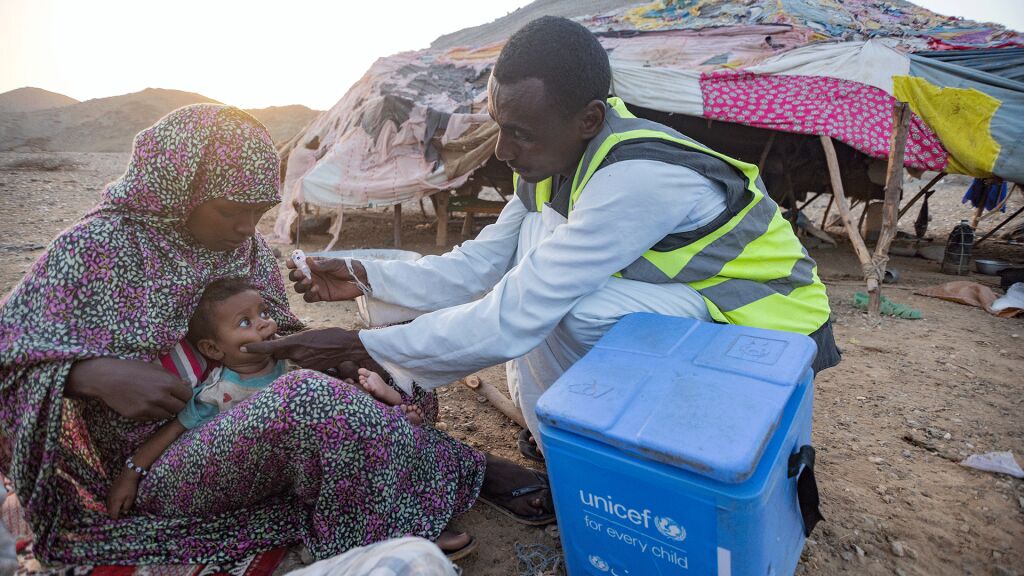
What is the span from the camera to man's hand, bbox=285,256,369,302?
209 cm

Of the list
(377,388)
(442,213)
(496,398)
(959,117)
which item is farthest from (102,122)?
(959,117)

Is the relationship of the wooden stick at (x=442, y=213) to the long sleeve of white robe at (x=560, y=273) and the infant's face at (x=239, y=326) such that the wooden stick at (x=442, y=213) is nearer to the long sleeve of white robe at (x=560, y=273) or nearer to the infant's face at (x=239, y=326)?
the infant's face at (x=239, y=326)

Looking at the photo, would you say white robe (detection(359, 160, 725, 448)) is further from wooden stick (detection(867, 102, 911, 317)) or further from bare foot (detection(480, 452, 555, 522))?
wooden stick (detection(867, 102, 911, 317))

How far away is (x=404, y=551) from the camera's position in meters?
1.18

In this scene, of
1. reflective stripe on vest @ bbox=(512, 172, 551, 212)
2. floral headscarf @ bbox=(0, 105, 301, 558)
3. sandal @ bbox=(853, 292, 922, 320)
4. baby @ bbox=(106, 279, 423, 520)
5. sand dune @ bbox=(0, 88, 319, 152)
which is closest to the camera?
floral headscarf @ bbox=(0, 105, 301, 558)

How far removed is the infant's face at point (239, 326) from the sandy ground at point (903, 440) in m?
0.90

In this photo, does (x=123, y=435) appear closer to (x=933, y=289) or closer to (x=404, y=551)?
(x=404, y=551)

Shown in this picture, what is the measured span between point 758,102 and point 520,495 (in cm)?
503

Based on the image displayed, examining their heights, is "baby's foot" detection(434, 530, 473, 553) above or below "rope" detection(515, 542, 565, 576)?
above

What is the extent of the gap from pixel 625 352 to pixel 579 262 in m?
0.33

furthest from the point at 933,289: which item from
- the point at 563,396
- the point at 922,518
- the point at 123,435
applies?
the point at 123,435

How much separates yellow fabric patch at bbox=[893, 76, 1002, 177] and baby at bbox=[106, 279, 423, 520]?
19.0 feet

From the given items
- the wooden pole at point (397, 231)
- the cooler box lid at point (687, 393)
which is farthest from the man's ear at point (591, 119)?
the wooden pole at point (397, 231)

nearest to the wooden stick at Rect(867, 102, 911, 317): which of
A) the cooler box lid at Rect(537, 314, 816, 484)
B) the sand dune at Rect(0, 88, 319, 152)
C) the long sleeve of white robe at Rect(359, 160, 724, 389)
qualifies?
the long sleeve of white robe at Rect(359, 160, 724, 389)
